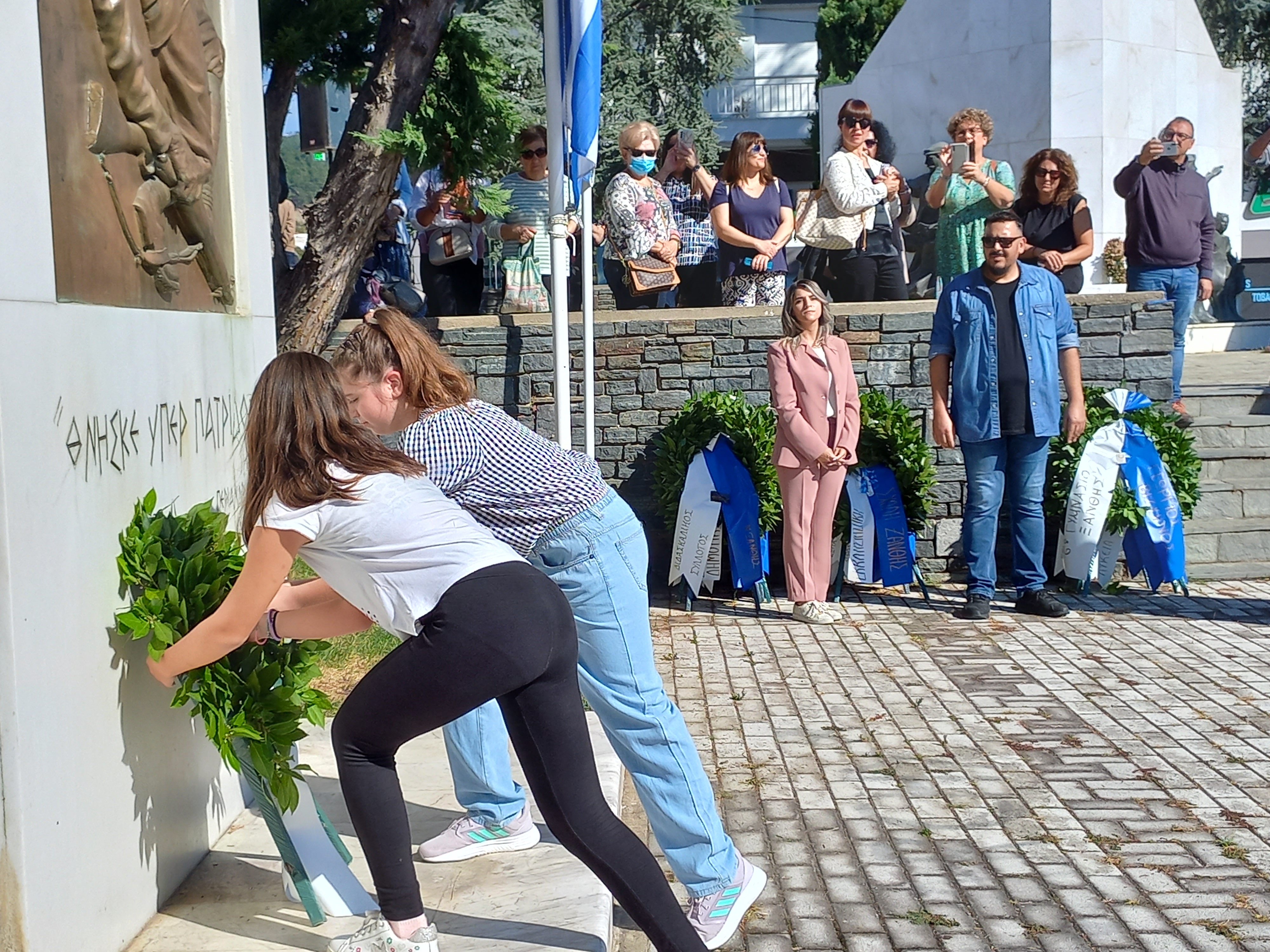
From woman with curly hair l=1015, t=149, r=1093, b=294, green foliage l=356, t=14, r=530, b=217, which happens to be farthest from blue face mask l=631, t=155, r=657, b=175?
woman with curly hair l=1015, t=149, r=1093, b=294

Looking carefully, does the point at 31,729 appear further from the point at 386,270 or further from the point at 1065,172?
the point at 386,270

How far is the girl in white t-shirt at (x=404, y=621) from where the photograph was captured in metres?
2.74

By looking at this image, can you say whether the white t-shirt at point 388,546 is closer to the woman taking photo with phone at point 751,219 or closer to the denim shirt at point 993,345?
the denim shirt at point 993,345

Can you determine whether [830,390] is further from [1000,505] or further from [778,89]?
[778,89]

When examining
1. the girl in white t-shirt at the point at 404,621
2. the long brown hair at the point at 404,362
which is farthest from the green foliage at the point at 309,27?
the girl in white t-shirt at the point at 404,621

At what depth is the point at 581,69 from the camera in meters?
6.91

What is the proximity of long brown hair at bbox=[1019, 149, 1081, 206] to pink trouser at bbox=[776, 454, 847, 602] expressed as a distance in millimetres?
2437

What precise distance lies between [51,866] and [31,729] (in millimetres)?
299

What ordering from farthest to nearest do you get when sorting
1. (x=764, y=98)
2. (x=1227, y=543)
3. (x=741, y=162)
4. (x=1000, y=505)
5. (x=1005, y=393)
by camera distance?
(x=764, y=98), (x=741, y=162), (x=1227, y=543), (x=1000, y=505), (x=1005, y=393)

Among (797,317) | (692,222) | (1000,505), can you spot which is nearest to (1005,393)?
(1000,505)

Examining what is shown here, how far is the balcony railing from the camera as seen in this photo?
1459 inches

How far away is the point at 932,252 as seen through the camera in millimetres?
11789

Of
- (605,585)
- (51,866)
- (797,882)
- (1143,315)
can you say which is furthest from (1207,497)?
(51,866)

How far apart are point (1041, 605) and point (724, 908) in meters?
4.58
